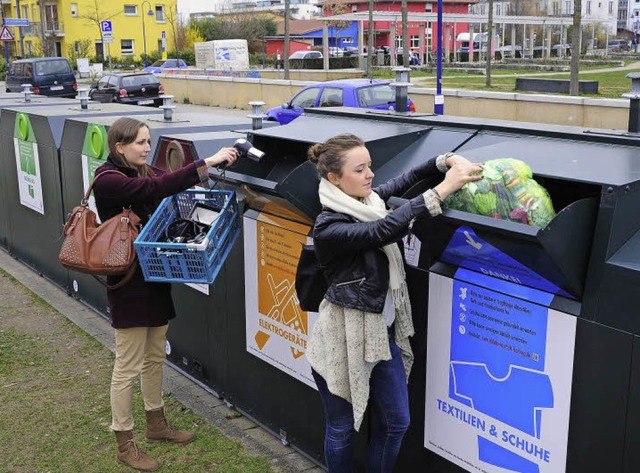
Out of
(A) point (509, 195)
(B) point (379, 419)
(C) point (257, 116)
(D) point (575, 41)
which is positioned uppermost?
(D) point (575, 41)

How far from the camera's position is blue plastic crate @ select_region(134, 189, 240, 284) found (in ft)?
11.1

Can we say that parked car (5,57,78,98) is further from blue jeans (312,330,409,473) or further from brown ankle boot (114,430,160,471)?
blue jeans (312,330,409,473)

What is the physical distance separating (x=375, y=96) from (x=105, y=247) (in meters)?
12.0

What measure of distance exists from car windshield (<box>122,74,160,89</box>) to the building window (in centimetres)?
3944

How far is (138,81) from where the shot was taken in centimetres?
2517

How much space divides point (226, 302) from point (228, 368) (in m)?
0.40

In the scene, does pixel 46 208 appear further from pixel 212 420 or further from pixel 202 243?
pixel 202 243

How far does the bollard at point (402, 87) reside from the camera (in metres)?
3.86

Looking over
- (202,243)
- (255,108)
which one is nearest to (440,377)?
(202,243)

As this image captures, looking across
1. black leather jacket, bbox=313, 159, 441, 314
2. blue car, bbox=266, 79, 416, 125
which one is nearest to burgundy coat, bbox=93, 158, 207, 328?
black leather jacket, bbox=313, 159, 441, 314

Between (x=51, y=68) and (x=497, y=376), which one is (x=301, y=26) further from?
(x=497, y=376)

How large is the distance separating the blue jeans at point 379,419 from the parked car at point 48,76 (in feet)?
84.5

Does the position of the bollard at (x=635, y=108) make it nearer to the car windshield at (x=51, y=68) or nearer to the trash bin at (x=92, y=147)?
the trash bin at (x=92, y=147)

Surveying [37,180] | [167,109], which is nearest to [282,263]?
[167,109]
